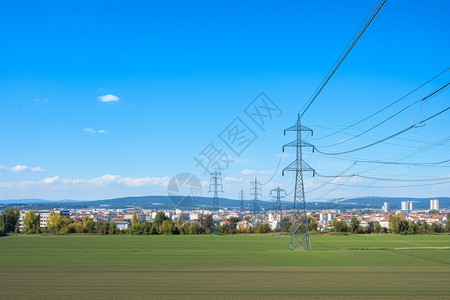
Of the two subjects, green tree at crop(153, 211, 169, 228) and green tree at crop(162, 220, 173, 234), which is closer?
green tree at crop(162, 220, 173, 234)

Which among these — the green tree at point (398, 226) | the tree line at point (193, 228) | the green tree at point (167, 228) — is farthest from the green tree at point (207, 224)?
the green tree at point (398, 226)

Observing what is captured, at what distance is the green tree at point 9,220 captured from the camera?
108 metres

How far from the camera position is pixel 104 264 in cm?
3597

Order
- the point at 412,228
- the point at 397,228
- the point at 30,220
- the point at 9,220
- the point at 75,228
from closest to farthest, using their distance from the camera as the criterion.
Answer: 1. the point at 397,228
2. the point at 412,228
3. the point at 75,228
4. the point at 9,220
5. the point at 30,220

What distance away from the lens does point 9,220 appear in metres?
109

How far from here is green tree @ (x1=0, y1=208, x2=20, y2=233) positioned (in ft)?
356

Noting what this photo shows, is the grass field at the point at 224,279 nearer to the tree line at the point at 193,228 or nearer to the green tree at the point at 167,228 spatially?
the tree line at the point at 193,228

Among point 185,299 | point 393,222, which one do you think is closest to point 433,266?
point 185,299

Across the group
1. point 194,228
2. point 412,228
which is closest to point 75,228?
point 194,228

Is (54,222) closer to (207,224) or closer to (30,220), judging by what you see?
(30,220)

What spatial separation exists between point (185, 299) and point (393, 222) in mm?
92023

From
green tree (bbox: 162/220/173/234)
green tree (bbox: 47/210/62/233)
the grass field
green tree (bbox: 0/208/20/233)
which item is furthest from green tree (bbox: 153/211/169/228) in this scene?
the grass field

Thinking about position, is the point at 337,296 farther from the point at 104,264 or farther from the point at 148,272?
the point at 104,264

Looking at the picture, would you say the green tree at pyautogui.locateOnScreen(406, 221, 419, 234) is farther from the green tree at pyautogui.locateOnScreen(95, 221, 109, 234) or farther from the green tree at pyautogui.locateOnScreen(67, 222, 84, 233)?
the green tree at pyautogui.locateOnScreen(67, 222, 84, 233)
